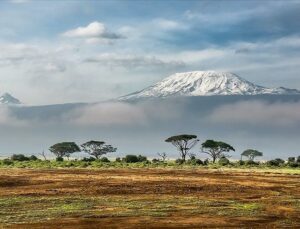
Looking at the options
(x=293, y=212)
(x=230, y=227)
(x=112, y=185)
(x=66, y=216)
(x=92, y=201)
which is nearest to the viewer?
(x=230, y=227)

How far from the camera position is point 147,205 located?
37500 mm

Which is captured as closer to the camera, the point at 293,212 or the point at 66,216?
the point at 66,216

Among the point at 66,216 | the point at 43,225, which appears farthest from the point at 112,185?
the point at 43,225

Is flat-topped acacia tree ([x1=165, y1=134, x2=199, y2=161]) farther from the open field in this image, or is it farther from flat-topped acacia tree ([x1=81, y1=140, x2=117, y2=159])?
the open field

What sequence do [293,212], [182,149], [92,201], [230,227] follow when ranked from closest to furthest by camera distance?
[230,227] → [293,212] → [92,201] → [182,149]

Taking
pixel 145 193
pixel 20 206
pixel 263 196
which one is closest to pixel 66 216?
pixel 20 206

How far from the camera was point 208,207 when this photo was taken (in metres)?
36.8

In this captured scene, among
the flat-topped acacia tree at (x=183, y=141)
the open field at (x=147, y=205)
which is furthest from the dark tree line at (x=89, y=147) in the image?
the open field at (x=147, y=205)

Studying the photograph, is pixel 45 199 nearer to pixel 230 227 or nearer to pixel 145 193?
pixel 145 193

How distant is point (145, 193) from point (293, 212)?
15.1 metres

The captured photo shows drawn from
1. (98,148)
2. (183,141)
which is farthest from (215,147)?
(98,148)

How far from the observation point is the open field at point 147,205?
1188 inches

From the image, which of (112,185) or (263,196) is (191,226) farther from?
(112,185)

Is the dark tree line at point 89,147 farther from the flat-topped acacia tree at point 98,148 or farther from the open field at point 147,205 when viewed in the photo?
the open field at point 147,205
